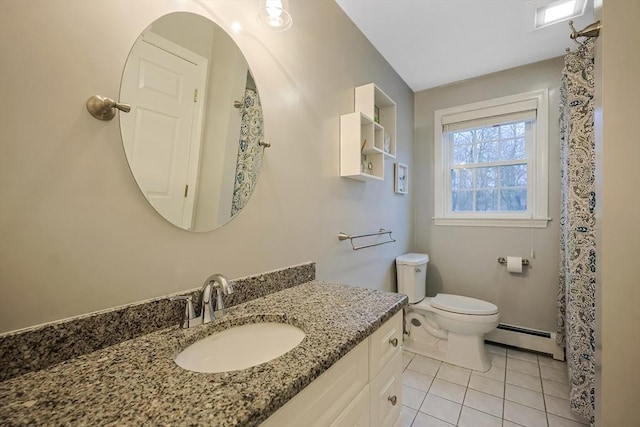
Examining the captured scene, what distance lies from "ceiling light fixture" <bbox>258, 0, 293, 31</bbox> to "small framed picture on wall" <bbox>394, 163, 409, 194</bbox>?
5.11 feet

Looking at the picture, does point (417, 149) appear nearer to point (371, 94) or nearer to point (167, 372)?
point (371, 94)

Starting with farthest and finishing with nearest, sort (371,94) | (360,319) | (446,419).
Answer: (371,94)
(446,419)
(360,319)

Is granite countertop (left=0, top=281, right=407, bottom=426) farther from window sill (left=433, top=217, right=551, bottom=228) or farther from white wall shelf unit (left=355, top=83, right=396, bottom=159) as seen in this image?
window sill (left=433, top=217, right=551, bottom=228)

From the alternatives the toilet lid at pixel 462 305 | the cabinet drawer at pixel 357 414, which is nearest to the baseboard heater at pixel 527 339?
the toilet lid at pixel 462 305

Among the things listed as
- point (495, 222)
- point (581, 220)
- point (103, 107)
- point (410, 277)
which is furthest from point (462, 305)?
point (103, 107)

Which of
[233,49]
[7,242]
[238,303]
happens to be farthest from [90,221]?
[233,49]

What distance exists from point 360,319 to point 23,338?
0.80 m

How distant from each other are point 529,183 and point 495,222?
424 millimetres

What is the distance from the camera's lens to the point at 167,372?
0.58 meters

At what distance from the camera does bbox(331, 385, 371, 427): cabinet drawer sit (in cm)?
75

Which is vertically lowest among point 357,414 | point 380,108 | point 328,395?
point 357,414

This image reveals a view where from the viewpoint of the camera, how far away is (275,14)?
1.07 metres

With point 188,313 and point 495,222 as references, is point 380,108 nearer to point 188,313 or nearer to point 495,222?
point 495,222

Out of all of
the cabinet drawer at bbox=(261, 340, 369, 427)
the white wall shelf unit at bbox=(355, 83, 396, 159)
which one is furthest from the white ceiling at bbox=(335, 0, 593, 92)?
the cabinet drawer at bbox=(261, 340, 369, 427)
